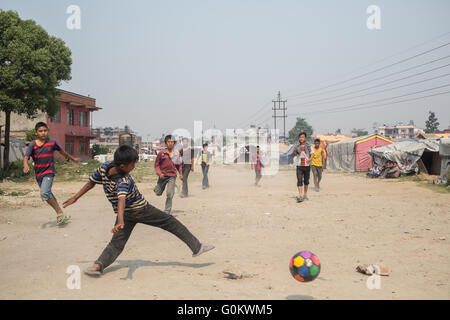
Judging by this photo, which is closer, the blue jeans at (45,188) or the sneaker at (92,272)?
the sneaker at (92,272)

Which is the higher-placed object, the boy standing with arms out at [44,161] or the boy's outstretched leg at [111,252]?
the boy standing with arms out at [44,161]

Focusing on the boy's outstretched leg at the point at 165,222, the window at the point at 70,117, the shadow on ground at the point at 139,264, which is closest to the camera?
the boy's outstretched leg at the point at 165,222

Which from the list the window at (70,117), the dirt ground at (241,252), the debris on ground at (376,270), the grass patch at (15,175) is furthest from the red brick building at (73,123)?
the debris on ground at (376,270)

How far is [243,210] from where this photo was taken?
9945 mm

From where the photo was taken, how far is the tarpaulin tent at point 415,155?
66.0 feet

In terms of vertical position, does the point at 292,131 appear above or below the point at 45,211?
above

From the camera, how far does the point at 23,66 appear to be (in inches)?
818

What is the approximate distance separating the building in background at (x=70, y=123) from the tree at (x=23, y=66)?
16041mm

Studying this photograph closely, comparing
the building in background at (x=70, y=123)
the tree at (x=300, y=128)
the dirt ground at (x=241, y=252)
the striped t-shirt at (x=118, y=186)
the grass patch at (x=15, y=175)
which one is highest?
the tree at (x=300, y=128)

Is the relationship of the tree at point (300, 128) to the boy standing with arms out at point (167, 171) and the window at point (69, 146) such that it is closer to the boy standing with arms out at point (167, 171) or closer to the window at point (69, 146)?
the window at point (69, 146)
